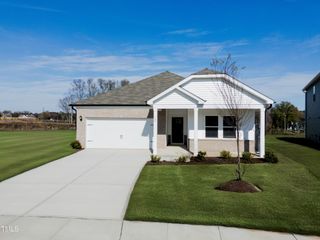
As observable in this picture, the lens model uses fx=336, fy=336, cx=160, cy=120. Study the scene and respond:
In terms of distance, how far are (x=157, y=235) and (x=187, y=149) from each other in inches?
602

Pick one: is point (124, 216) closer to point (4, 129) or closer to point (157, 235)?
point (157, 235)

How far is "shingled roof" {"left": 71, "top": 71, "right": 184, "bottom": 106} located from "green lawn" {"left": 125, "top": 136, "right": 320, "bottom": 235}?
33.2 feet

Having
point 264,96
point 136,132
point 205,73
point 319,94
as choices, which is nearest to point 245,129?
point 264,96

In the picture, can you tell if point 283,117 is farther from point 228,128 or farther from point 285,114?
point 228,128

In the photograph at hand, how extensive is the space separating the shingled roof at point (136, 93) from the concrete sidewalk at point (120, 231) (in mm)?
16125

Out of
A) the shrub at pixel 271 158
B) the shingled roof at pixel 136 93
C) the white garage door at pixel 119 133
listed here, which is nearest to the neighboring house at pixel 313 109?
the shingled roof at pixel 136 93

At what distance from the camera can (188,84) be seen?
66.0 feet

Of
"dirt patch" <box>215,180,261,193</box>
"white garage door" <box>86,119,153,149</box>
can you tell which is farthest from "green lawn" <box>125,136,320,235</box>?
"white garage door" <box>86,119,153,149</box>

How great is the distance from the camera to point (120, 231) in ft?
21.7

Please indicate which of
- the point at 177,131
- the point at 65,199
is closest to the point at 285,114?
the point at 177,131

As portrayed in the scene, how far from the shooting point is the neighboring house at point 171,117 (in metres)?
19.1

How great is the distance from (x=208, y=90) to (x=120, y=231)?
14.3 m

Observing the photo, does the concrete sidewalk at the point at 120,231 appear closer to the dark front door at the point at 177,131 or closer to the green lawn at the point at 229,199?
the green lawn at the point at 229,199

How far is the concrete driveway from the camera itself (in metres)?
6.83
